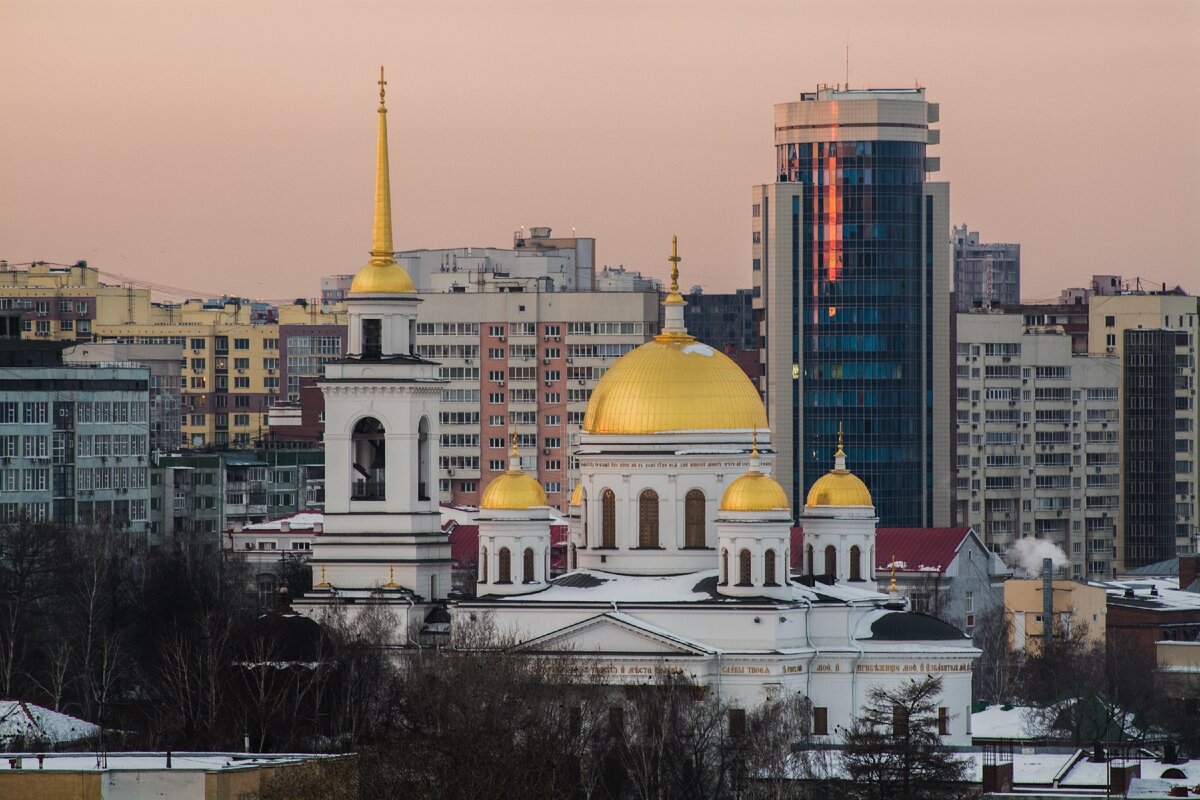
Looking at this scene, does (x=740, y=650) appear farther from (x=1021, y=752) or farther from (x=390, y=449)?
(x=390, y=449)

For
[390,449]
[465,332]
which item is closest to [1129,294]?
[465,332]

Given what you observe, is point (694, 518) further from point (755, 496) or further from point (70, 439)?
point (70, 439)

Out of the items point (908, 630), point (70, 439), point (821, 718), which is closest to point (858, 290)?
point (70, 439)

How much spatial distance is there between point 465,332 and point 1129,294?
35571 mm

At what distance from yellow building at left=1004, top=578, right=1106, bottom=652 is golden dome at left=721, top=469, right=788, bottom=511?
94.7 ft

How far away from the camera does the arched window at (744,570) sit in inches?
3046

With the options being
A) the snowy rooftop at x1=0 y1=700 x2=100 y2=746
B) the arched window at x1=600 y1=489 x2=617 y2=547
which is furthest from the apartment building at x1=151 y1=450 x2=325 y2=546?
the snowy rooftop at x1=0 y1=700 x2=100 y2=746

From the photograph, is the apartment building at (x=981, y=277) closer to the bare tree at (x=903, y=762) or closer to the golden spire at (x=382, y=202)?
the golden spire at (x=382, y=202)

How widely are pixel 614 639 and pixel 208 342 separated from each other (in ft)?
281

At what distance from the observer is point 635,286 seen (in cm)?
16025

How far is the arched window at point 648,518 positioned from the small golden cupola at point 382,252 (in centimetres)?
837

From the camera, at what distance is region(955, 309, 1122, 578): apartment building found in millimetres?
145500

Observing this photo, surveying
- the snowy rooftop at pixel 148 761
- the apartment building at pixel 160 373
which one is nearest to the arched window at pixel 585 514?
the snowy rooftop at pixel 148 761

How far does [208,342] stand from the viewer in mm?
161125
